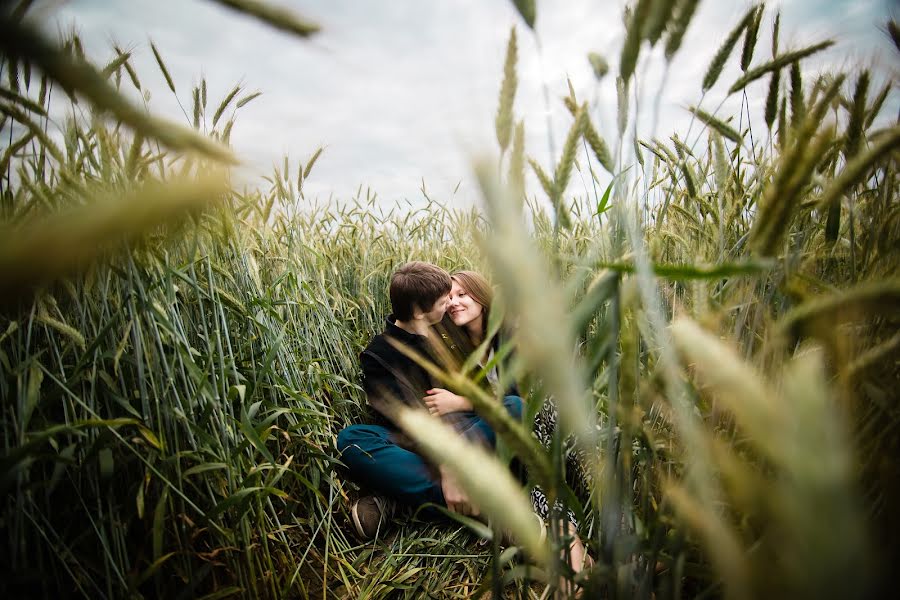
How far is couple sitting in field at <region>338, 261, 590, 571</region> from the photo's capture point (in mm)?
1174

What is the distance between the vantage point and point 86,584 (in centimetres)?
68

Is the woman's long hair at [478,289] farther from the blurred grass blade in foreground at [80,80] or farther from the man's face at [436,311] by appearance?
the blurred grass blade in foreground at [80,80]

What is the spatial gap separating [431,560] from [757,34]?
1340 mm

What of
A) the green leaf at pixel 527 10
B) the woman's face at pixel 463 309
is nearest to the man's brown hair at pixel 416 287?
the woman's face at pixel 463 309

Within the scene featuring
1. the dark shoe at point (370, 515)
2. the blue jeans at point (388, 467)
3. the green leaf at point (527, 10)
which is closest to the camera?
the green leaf at point (527, 10)

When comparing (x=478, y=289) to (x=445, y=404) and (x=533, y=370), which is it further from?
(x=533, y=370)

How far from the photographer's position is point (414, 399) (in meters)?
1.41

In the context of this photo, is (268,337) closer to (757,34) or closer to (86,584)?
(86,584)

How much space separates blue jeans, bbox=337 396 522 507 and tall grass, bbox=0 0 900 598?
0.08 m

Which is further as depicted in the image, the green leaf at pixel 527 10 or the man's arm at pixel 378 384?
the man's arm at pixel 378 384

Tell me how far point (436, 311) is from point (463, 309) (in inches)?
10.2

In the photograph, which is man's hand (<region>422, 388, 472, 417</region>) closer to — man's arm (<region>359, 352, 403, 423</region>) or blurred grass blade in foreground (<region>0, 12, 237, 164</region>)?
man's arm (<region>359, 352, 403, 423</region>)

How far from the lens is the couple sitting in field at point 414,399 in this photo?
46.2 inches

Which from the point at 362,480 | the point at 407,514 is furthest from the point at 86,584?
the point at 407,514
